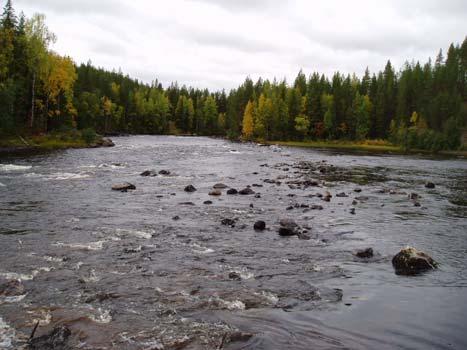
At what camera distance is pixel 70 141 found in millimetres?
70750

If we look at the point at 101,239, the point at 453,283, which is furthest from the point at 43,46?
the point at 453,283

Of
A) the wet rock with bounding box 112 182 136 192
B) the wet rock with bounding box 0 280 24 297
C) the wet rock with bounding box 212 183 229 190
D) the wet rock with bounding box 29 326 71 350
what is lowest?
the wet rock with bounding box 0 280 24 297

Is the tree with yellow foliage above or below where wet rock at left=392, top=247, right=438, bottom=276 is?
above

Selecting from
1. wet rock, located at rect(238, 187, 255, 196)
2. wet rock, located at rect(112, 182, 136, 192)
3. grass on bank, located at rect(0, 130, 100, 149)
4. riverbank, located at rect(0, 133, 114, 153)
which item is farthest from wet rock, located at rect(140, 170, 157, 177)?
grass on bank, located at rect(0, 130, 100, 149)

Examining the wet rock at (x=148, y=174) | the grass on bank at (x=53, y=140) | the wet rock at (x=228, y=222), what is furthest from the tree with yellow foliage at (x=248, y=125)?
the wet rock at (x=228, y=222)

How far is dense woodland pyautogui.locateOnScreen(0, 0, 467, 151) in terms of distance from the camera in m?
71.1

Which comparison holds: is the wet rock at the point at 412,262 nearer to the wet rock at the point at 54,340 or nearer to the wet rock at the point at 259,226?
the wet rock at the point at 259,226

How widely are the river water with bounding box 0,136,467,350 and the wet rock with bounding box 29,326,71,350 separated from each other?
22 centimetres

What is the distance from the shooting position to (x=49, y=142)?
66.2m

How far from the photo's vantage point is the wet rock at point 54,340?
9.34m

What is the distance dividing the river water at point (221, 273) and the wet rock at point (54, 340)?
0.72ft

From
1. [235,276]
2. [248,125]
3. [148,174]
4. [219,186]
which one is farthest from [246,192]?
[248,125]

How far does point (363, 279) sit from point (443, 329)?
3818mm

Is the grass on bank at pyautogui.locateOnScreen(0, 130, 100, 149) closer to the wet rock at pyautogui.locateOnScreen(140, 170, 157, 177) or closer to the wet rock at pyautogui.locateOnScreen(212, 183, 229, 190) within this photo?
the wet rock at pyautogui.locateOnScreen(140, 170, 157, 177)
